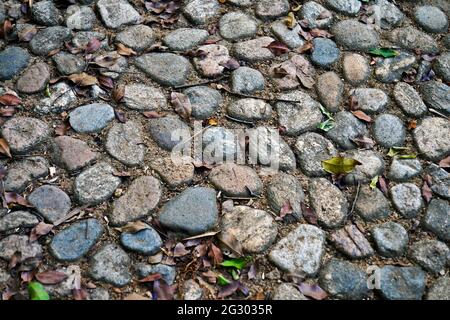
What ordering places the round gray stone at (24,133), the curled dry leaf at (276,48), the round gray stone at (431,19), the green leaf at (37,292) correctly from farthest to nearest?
the round gray stone at (431,19) → the curled dry leaf at (276,48) → the round gray stone at (24,133) → the green leaf at (37,292)

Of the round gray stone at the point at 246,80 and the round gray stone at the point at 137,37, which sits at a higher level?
the round gray stone at the point at 137,37

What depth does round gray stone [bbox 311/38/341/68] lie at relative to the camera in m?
3.04

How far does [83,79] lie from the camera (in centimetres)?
278

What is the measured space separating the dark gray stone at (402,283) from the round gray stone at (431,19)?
180cm

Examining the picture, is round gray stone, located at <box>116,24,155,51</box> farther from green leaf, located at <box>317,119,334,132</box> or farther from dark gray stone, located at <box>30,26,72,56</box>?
green leaf, located at <box>317,119,334,132</box>

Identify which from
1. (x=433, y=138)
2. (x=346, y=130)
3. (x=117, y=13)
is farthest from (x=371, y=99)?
(x=117, y=13)

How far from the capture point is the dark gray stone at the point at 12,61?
280 centimetres

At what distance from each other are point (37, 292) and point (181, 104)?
120 cm

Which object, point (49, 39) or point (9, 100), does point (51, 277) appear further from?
point (49, 39)

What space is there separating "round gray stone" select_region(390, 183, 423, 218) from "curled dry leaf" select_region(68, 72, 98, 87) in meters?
1.67

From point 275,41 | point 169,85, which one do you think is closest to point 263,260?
point 169,85

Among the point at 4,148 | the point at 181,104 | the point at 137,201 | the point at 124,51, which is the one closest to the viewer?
the point at 137,201

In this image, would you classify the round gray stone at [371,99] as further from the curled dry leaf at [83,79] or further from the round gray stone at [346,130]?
the curled dry leaf at [83,79]

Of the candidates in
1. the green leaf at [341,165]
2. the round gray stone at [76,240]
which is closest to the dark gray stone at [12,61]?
the round gray stone at [76,240]
